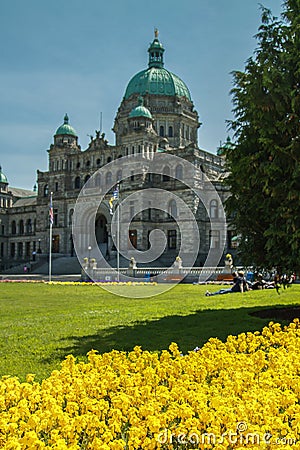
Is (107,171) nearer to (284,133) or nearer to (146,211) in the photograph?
(146,211)

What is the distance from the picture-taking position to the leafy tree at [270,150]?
1398 centimetres

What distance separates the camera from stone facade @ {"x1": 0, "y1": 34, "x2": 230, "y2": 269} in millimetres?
59438

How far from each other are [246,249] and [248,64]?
5769 mm

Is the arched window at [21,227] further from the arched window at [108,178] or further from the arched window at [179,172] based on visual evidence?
the arched window at [179,172]

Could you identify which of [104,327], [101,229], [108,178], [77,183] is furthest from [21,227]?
[104,327]

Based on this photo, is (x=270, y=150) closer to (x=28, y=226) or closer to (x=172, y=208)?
(x=172, y=208)

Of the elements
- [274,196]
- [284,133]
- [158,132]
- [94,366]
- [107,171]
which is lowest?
[94,366]

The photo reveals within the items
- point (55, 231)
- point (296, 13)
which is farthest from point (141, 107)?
point (296, 13)

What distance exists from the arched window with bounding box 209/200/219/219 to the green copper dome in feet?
61.1

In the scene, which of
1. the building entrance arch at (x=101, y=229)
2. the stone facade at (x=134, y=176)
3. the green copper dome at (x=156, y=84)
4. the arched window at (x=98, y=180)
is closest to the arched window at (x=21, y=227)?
the stone facade at (x=134, y=176)

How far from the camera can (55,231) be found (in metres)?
70.9

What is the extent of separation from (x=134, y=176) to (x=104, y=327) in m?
48.1

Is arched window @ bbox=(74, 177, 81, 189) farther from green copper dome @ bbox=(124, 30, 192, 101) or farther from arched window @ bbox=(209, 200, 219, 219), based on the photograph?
arched window @ bbox=(209, 200, 219, 219)

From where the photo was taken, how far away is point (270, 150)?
566 inches
